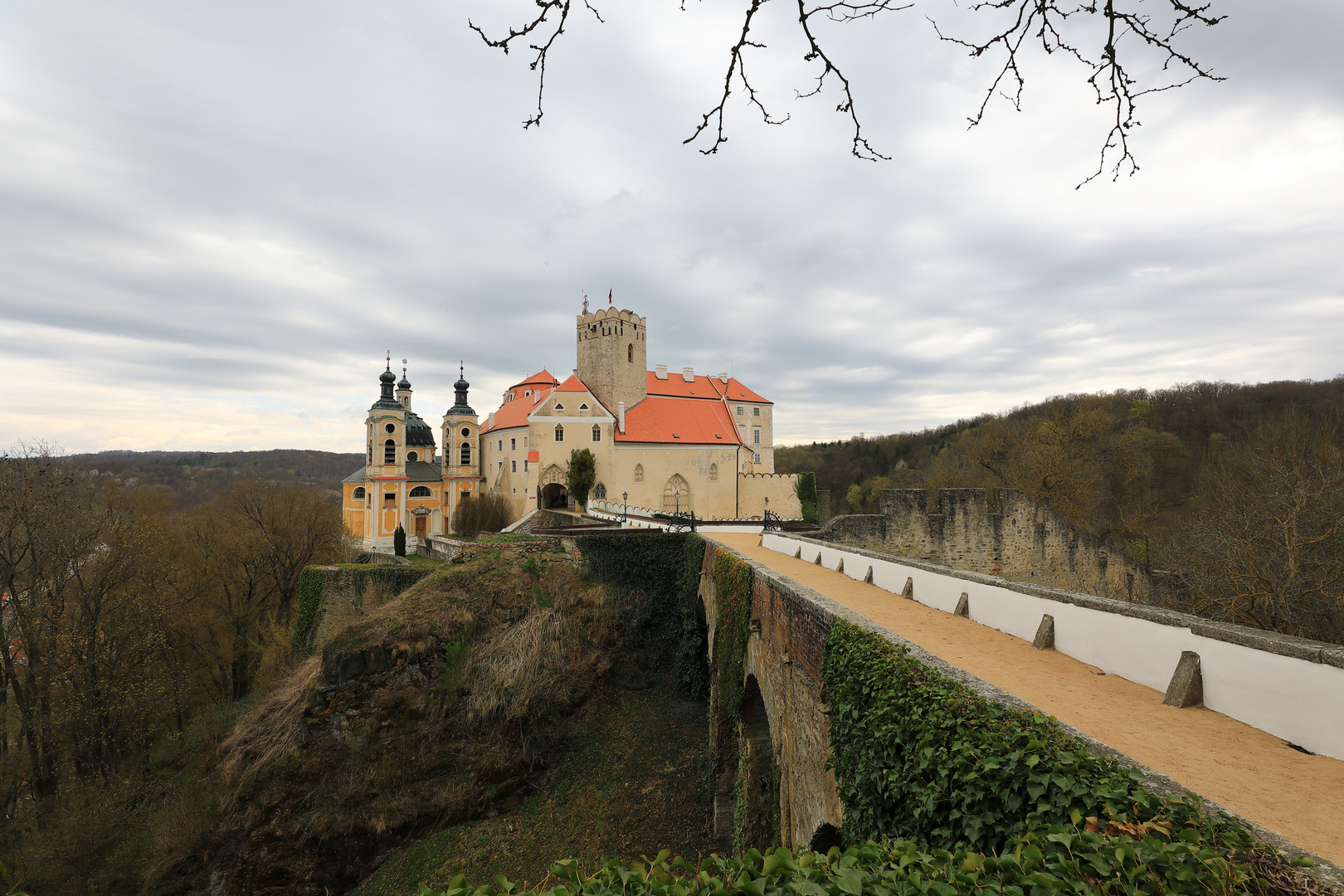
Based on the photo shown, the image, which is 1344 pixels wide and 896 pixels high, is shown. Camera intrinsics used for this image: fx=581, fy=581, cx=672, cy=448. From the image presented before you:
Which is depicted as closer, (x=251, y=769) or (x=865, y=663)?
(x=865, y=663)

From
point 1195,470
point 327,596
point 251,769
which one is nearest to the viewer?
point 251,769

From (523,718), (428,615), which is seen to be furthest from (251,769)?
(523,718)

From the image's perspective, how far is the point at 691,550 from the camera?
1705cm

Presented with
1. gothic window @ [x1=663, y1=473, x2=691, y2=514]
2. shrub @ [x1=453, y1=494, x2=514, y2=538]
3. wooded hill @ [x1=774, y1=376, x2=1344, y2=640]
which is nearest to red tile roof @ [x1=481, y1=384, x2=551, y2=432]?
shrub @ [x1=453, y1=494, x2=514, y2=538]

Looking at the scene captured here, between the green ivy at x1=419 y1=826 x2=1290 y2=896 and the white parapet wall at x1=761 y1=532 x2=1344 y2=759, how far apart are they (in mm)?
1969

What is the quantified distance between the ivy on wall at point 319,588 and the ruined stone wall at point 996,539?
15.0 meters

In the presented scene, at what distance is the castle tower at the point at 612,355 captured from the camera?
34.7m

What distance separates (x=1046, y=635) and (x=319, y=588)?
74.1 ft

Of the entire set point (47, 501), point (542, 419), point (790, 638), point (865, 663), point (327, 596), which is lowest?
point (327, 596)

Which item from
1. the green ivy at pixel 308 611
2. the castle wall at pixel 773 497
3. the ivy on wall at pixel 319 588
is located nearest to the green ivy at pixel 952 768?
the ivy on wall at pixel 319 588

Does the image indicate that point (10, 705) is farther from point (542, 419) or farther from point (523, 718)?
point (542, 419)

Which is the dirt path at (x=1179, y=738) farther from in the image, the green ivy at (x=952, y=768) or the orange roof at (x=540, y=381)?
the orange roof at (x=540, y=381)

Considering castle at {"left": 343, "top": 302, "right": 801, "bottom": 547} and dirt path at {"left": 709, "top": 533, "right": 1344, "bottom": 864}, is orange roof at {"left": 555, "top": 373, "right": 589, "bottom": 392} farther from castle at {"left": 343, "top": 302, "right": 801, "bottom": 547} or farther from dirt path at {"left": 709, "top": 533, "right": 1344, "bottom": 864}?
dirt path at {"left": 709, "top": 533, "right": 1344, "bottom": 864}

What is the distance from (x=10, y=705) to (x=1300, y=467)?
3311 centimetres
